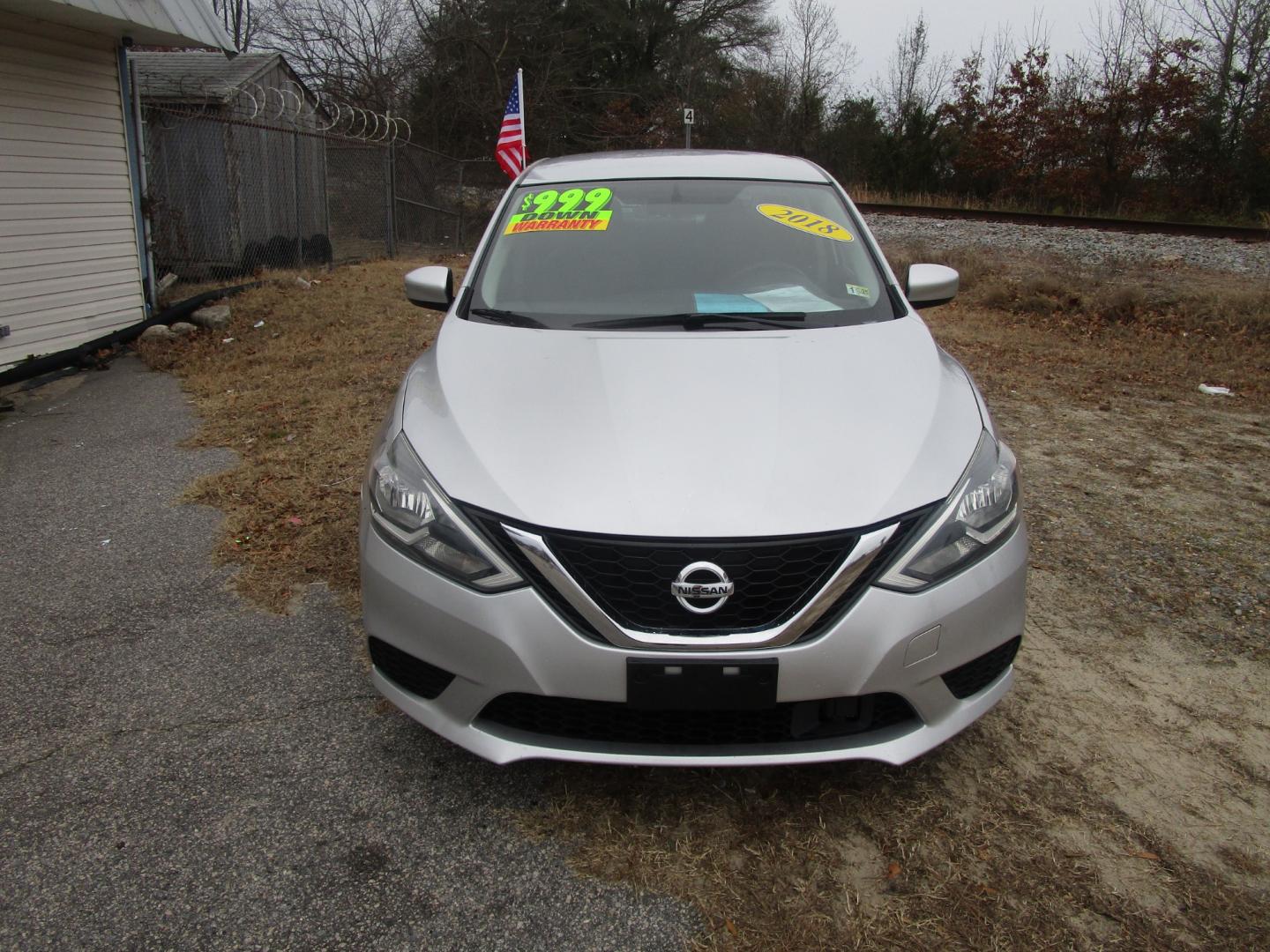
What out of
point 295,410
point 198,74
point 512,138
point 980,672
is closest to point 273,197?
point 198,74

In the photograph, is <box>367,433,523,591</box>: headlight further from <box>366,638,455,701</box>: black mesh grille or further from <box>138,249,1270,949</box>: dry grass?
<box>138,249,1270,949</box>: dry grass

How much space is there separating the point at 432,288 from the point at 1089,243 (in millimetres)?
12231

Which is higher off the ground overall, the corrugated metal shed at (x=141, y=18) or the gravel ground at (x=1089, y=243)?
the corrugated metal shed at (x=141, y=18)

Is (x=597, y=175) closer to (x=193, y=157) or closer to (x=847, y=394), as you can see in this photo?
(x=847, y=394)

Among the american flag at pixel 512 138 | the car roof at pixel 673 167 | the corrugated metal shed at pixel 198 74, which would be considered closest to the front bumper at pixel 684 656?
the car roof at pixel 673 167

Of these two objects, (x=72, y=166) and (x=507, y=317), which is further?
(x=72, y=166)

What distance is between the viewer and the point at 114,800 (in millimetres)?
2268

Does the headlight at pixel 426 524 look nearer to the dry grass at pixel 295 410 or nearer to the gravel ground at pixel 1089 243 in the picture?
the dry grass at pixel 295 410

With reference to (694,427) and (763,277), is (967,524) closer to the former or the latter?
(694,427)

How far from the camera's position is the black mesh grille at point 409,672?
211cm

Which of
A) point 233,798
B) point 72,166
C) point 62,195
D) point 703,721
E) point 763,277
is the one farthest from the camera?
point 72,166

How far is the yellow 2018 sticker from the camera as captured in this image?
3.43 metres

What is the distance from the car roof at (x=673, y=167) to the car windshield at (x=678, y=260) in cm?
5

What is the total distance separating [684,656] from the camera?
1.89 meters
